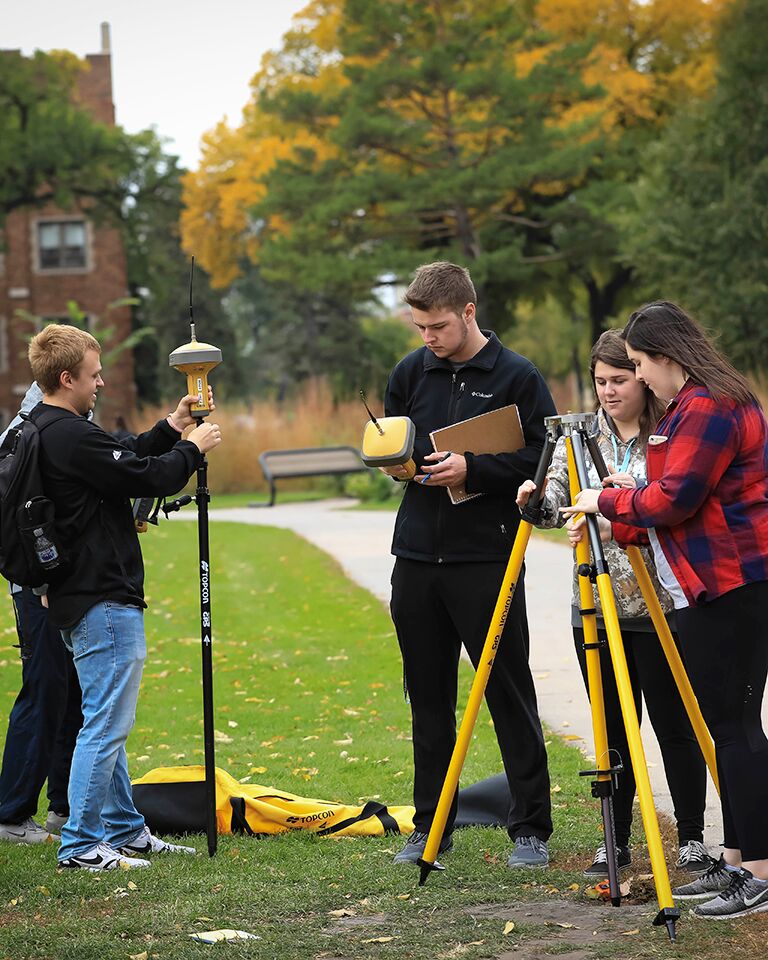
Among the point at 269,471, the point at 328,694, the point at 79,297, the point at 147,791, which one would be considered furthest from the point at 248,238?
the point at 147,791

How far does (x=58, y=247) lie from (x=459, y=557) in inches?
1808

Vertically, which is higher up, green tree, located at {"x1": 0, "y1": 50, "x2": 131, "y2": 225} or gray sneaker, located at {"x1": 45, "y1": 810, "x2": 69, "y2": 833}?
green tree, located at {"x1": 0, "y1": 50, "x2": 131, "y2": 225}

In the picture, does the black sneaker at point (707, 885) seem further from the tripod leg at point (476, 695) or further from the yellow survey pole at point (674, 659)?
the tripod leg at point (476, 695)

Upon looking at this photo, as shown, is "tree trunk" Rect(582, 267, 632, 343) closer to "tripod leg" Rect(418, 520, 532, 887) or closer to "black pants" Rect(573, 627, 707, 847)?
"black pants" Rect(573, 627, 707, 847)

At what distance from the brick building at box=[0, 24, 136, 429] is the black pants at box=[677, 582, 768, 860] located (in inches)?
1771

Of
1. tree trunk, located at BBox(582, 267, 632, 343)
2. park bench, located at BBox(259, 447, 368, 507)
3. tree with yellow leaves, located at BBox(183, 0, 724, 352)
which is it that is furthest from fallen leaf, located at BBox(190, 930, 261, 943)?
tree trunk, located at BBox(582, 267, 632, 343)

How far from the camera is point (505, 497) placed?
17.5 feet

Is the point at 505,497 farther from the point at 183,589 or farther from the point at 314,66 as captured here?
the point at 314,66

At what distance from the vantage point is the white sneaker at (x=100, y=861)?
5.45 meters

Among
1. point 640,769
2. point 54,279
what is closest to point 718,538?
point 640,769

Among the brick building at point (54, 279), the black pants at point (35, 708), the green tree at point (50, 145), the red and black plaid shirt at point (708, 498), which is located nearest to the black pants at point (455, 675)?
the red and black plaid shirt at point (708, 498)

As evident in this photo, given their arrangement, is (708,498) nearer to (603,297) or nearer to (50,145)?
(603,297)

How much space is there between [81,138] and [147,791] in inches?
1637

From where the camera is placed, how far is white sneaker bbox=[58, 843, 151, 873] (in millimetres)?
5445
